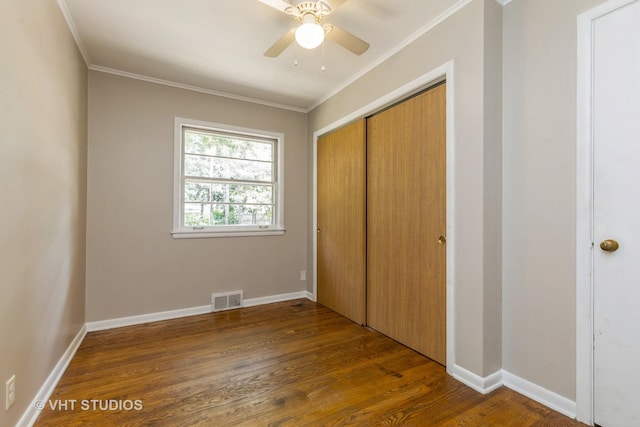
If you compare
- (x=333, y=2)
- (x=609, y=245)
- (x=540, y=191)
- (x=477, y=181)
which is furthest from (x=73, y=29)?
(x=609, y=245)

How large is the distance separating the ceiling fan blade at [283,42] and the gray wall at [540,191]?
1396mm

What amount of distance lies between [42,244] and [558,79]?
123 inches

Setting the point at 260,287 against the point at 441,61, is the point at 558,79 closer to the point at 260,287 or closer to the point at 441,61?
the point at 441,61

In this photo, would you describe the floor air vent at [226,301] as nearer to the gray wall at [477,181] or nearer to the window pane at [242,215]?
the window pane at [242,215]

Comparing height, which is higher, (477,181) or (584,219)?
(477,181)

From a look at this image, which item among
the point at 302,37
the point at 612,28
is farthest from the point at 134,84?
the point at 612,28

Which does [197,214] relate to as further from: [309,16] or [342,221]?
[309,16]

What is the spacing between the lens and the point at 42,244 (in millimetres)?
1739

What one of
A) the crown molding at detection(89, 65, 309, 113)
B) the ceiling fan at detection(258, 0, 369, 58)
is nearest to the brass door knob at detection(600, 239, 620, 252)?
the ceiling fan at detection(258, 0, 369, 58)

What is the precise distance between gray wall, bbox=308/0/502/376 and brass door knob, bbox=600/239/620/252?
52 centimetres

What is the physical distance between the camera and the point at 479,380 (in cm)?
187

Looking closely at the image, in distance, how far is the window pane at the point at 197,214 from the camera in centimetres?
333

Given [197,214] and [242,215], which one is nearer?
[197,214]

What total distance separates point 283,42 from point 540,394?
106 inches
